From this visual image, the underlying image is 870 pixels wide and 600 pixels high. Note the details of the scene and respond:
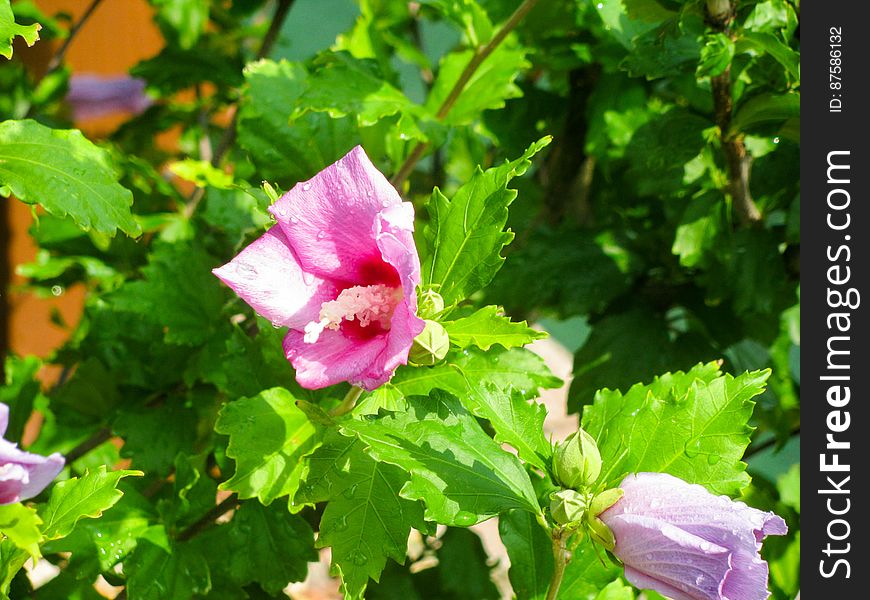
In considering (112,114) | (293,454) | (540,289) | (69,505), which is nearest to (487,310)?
(293,454)

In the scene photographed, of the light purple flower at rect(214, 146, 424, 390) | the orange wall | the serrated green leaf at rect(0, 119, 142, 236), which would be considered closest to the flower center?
the light purple flower at rect(214, 146, 424, 390)

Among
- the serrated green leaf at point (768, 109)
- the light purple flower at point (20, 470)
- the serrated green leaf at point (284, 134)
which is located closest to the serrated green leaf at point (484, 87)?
the serrated green leaf at point (284, 134)

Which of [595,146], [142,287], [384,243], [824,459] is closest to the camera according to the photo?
[384,243]

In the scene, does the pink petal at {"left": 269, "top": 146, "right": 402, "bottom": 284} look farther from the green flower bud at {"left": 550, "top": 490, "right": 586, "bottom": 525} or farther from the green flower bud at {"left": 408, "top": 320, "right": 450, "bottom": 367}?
the green flower bud at {"left": 550, "top": 490, "right": 586, "bottom": 525}

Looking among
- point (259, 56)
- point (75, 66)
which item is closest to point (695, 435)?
point (259, 56)

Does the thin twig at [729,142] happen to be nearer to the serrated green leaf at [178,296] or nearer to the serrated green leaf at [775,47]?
the serrated green leaf at [775,47]

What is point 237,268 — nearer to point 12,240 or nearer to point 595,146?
point 595,146
